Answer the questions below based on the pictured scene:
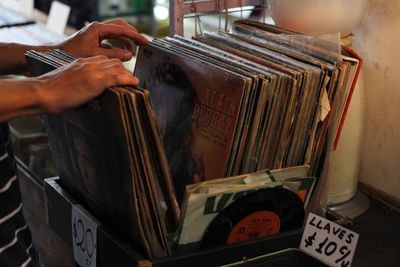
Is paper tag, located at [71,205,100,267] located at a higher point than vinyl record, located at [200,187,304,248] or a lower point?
lower

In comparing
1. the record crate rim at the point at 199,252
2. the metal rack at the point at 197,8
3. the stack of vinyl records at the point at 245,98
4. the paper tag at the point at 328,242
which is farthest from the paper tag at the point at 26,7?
the paper tag at the point at 328,242

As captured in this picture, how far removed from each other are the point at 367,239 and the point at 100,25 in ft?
2.33

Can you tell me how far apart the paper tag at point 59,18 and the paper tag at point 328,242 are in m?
1.73

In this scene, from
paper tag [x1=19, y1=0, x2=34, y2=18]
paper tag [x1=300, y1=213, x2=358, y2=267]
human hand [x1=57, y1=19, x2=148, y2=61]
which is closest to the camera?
paper tag [x1=300, y1=213, x2=358, y2=267]

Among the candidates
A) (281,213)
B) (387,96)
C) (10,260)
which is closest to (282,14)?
(387,96)

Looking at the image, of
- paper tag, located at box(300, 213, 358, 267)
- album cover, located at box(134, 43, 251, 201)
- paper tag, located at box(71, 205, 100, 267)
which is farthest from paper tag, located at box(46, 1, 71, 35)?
paper tag, located at box(300, 213, 358, 267)

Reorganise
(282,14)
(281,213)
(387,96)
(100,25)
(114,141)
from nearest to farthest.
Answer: (114,141) → (281,213) → (100,25) → (282,14) → (387,96)

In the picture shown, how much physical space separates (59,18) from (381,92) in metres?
1.46

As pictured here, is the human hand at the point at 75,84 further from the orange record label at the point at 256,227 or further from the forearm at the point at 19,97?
the orange record label at the point at 256,227

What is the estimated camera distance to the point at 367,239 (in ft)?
4.07

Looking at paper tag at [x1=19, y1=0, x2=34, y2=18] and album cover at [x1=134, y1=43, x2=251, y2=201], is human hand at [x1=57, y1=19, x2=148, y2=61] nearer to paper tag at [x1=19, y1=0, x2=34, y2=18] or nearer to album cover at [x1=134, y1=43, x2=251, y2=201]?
album cover at [x1=134, y1=43, x2=251, y2=201]

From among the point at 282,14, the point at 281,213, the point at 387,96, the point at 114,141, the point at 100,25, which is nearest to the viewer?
the point at 114,141

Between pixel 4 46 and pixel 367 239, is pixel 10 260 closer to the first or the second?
pixel 4 46

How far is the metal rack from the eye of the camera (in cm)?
127
